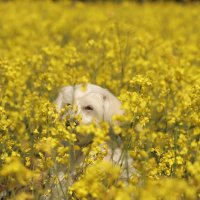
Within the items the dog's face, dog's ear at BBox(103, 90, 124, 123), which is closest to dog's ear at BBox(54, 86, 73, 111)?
the dog's face

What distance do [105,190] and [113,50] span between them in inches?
163

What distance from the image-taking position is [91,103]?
452 cm

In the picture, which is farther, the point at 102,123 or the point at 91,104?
the point at 91,104

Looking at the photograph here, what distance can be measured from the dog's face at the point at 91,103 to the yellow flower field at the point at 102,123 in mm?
115

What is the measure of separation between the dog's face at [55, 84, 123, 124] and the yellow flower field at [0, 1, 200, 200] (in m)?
0.11

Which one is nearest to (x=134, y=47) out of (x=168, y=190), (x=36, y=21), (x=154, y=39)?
(x=154, y=39)

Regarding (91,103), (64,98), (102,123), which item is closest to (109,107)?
(91,103)

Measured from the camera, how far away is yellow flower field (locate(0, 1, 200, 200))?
312 centimetres

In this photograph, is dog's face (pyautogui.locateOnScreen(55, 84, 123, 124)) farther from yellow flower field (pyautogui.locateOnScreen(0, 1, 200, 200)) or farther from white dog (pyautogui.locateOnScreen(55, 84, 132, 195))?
yellow flower field (pyautogui.locateOnScreen(0, 1, 200, 200))

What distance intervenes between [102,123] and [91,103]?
143 centimetres

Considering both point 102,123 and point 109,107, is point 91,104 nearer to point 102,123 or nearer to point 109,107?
point 109,107

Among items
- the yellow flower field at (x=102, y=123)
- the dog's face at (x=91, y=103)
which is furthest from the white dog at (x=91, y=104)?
the yellow flower field at (x=102, y=123)

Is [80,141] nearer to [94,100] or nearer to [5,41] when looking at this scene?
[94,100]

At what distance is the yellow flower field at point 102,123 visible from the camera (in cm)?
312
